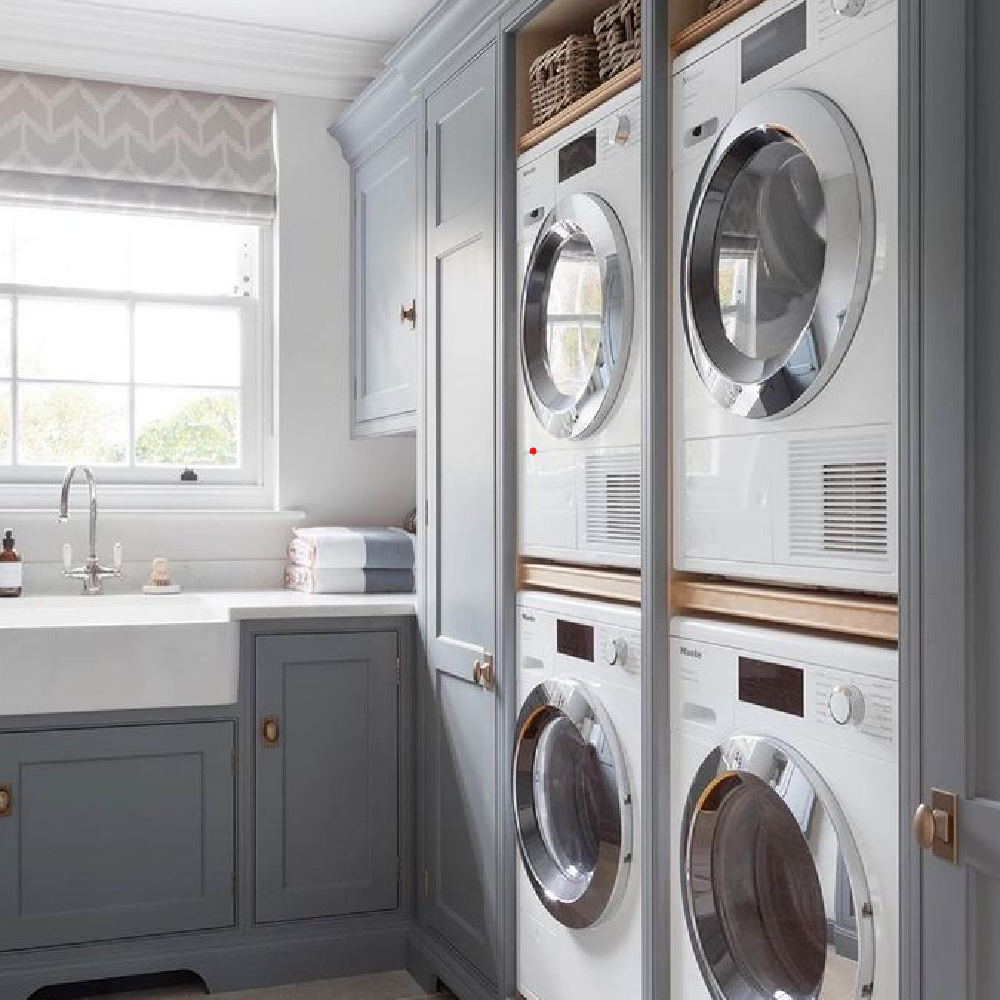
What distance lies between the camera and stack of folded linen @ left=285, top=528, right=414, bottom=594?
12.0 ft

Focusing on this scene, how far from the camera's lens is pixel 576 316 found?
8.21ft

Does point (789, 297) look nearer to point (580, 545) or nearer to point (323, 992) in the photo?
point (580, 545)

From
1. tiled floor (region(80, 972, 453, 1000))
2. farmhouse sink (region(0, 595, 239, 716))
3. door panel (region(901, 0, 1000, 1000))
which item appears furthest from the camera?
tiled floor (region(80, 972, 453, 1000))

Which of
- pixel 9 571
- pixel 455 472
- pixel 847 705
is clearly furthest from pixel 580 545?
pixel 9 571

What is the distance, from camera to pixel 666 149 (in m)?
2.18

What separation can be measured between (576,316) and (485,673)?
2.70 feet

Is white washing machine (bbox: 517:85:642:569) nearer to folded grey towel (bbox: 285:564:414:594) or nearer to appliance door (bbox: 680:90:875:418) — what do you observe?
appliance door (bbox: 680:90:875:418)

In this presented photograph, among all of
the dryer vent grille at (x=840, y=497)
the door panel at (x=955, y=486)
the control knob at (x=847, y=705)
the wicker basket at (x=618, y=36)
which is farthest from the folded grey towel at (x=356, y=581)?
the door panel at (x=955, y=486)

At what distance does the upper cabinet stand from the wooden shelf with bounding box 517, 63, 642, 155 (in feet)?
2.05

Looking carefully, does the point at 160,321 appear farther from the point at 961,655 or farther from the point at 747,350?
the point at 961,655

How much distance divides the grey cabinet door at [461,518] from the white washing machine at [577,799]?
0.17m

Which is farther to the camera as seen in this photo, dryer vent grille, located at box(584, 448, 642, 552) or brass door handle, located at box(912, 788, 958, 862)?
dryer vent grille, located at box(584, 448, 642, 552)

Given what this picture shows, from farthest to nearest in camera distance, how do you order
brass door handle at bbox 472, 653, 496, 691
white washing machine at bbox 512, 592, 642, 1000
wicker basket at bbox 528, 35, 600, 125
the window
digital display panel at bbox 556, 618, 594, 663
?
the window, brass door handle at bbox 472, 653, 496, 691, wicker basket at bbox 528, 35, 600, 125, digital display panel at bbox 556, 618, 594, 663, white washing machine at bbox 512, 592, 642, 1000

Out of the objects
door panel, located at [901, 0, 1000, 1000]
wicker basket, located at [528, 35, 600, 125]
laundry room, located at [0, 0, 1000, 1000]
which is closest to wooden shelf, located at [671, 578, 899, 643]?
laundry room, located at [0, 0, 1000, 1000]
